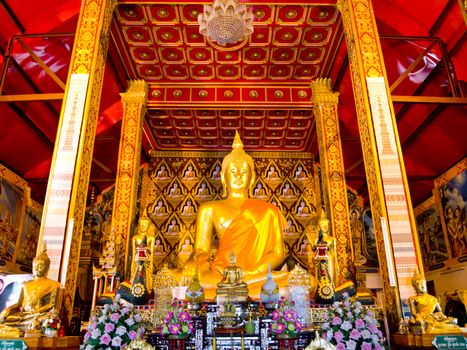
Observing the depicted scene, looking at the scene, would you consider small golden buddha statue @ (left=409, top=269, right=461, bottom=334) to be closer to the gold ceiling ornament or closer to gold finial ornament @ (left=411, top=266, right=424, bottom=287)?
gold finial ornament @ (left=411, top=266, right=424, bottom=287)

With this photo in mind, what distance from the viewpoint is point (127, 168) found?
737cm

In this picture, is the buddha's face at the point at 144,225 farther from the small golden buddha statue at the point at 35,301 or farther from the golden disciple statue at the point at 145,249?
the small golden buddha statue at the point at 35,301

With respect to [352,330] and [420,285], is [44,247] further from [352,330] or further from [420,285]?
[420,285]

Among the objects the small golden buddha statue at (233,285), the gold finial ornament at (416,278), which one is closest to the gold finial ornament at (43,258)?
the small golden buddha statue at (233,285)

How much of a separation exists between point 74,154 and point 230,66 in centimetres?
438

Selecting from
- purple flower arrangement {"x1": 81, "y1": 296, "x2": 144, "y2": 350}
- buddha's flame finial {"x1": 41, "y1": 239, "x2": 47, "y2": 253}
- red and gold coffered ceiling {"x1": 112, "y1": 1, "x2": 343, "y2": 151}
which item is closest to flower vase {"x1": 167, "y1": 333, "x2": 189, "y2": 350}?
purple flower arrangement {"x1": 81, "y1": 296, "x2": 144, "y2": 350}

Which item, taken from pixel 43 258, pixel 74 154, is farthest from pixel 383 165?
pixel 43 258

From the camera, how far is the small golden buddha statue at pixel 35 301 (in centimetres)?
343

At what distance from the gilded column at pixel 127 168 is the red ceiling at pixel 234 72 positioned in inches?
16.4

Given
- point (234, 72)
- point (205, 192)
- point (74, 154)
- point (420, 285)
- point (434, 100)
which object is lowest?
point (420, 285)

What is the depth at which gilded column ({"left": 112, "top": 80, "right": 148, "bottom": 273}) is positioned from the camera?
673cm

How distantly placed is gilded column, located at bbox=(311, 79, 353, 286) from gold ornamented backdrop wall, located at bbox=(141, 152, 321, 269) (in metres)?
3.22

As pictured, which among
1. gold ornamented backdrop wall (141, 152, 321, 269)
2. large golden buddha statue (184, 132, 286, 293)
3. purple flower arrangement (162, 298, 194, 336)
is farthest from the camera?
gold ornamented backdrop wall (141, 152, 321, 269)

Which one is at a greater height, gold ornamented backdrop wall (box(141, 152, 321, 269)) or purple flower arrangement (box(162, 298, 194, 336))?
gold ornamented backdrop wall (box(141, 152, 321, 269))
